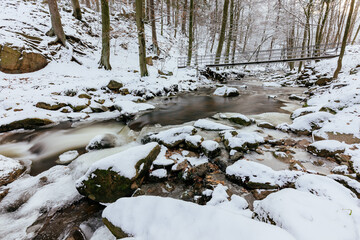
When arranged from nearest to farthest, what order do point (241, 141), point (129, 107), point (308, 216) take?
1. point (308, 216)
2. point (241, 141)
3. point (129, 107)

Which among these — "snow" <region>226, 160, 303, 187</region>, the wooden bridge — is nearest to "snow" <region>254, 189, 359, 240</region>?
"snow" <region>226, 160, 303, 187</region>

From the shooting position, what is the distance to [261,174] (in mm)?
3137

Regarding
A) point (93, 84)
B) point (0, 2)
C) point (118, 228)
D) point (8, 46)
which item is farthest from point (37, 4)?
point (118, 228)

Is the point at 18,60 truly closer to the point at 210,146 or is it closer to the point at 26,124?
the point at 26,124

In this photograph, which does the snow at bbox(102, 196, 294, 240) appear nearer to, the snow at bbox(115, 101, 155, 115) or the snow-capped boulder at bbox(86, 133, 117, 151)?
the snow-capped boulder at bbox(86, 133, 117, 151)

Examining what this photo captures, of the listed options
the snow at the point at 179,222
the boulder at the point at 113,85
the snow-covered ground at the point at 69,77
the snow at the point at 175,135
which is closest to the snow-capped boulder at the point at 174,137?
the snow at the point at 175,135

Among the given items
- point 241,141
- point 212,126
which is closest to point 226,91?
point 212,126

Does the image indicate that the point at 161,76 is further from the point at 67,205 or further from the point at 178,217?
the point at 178,217

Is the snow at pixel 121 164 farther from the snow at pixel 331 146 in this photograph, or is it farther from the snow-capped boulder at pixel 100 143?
the snow at pixel 331 146

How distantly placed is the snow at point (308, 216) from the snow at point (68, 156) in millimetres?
4761

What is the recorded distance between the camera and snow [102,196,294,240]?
1.47 metres

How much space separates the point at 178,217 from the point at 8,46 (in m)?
12.6

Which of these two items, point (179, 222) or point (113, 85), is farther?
point (113, 85)

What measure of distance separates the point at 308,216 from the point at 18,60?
13.2m
